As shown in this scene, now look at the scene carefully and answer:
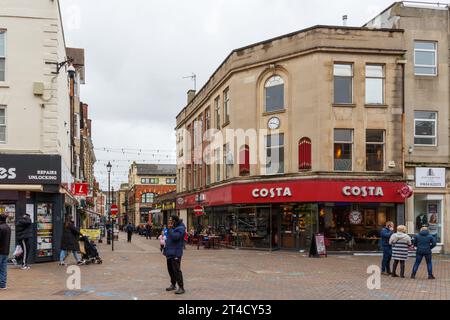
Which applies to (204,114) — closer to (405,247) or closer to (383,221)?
(383,221)

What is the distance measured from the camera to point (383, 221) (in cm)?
2950

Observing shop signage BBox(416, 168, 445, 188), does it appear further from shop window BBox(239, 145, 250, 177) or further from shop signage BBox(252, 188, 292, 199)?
shop window BBox(239, 145, 250, 177)

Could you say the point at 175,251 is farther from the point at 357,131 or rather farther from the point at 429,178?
the point at 429,178

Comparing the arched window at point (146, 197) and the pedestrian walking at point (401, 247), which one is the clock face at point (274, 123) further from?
the arched window at point (146, 197)

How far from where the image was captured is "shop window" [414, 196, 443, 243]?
97.4 feet

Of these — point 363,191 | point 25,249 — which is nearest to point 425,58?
point 363,191

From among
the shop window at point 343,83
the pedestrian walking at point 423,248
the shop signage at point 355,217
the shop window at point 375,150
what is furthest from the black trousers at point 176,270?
the shop window at point 343,83

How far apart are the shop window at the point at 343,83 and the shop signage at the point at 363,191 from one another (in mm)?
4381

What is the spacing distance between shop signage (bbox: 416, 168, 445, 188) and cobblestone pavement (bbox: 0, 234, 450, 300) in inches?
292

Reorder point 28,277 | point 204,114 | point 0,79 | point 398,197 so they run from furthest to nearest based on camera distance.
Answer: point 204,114, point 398,197, point 0,79, point 28,277

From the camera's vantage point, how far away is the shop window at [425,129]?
97.5 ft

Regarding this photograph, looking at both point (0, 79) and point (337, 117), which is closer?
point (0, 79)

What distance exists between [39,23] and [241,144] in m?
14.2

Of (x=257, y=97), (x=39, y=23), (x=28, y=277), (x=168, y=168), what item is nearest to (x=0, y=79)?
(x=39, y=23)
